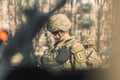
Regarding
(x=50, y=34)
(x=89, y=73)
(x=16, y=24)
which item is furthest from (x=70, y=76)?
(x=16, y=24)

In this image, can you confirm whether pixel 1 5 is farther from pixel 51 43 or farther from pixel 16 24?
pixel 51 43

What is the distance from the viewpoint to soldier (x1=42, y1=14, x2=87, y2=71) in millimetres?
5090

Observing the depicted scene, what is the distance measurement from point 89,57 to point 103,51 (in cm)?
19

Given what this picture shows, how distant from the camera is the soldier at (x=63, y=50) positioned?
5090 millimetres

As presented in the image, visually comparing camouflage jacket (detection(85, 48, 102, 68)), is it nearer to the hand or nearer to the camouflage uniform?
the camouflage uniform

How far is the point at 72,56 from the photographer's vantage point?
515cm

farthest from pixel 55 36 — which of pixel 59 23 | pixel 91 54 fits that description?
pixel 91 54

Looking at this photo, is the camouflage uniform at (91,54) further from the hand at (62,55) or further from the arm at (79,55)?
the hand at (62,55)

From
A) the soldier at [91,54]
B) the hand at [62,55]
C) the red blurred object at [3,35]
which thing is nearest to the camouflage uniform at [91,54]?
the soldier at [91,54]

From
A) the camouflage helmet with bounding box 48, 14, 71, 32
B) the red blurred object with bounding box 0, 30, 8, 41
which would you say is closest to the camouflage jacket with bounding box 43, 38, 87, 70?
the camouflage helmet with bounding box 48, 14, 71, 32

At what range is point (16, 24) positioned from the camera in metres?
5.05

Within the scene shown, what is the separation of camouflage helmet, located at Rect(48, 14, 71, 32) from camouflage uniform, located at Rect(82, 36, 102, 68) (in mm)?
255

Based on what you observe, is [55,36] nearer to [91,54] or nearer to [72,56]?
[72,56]

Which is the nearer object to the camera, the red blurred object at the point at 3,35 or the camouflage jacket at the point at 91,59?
the red blurred object at the point at 3,35
